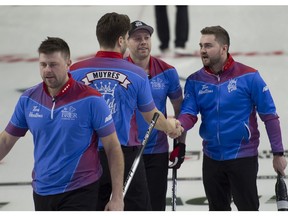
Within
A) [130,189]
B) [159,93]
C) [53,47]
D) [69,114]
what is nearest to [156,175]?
[159,93]

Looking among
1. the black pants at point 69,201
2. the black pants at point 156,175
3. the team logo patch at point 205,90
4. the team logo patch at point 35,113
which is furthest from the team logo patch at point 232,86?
the team logo patch at point 35,113

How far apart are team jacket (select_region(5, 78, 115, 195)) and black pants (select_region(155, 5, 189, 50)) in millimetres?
6636

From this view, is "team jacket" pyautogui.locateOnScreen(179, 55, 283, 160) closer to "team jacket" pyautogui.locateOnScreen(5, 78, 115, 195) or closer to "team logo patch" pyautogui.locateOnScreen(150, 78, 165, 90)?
"team logo patch" pyautogui.locateOnScreen(150, 78, 165, 90)

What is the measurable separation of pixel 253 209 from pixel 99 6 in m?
7.79

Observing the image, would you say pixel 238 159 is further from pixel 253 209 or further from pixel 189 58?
pixel 189 58

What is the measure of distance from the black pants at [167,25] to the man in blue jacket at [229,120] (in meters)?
5.46

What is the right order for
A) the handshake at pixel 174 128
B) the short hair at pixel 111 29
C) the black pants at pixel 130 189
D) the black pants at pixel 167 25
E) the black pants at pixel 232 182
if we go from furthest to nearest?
the black pants at pixel 167 25 < the black pants at pixel 232 182 < the handshake at pixel 174 128 < the black pants at pixel 130 189 < the short hair at pixel 111 29

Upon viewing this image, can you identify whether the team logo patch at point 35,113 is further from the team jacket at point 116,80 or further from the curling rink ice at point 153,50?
the curling rink ice at point 153,50

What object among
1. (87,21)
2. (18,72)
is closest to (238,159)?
(18,72)

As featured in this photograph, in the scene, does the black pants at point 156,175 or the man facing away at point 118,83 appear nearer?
the man facing away at point 118,83

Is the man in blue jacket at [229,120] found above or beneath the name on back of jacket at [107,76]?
beneath

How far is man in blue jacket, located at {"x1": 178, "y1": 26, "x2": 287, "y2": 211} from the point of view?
5.32 meters

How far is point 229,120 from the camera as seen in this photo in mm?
5344

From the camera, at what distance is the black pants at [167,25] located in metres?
10.9
